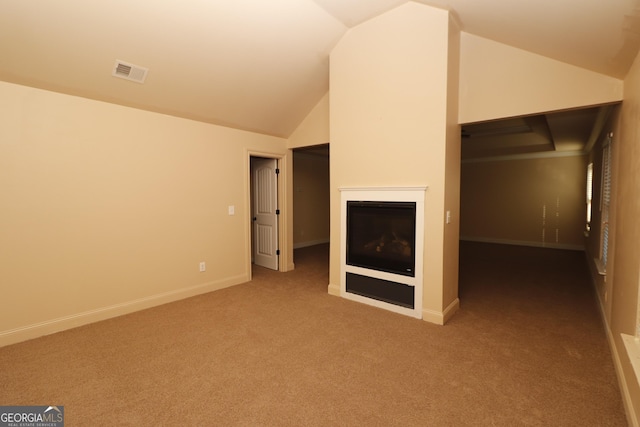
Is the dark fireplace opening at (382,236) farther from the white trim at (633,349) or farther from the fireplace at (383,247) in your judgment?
the white trim at (633,349)

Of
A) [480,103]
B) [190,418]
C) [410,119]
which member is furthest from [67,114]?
[480,103]

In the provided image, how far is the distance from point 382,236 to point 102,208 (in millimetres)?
3179

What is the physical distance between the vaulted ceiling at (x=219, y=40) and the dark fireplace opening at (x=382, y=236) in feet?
6.09

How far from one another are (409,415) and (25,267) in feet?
11.7

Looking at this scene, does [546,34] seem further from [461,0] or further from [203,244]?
[203,244]

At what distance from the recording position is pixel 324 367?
2.37 metres

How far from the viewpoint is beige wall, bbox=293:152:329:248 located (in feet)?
25.0

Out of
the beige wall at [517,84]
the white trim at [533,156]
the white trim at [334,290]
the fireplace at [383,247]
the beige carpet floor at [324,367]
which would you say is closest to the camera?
the beige carpet floor at [324,367]

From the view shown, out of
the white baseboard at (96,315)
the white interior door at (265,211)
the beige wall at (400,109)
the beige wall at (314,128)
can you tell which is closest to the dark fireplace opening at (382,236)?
the beige wall at (400,109)

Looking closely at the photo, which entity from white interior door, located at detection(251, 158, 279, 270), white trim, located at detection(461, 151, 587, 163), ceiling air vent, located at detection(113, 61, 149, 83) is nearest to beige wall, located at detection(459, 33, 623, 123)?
white interior door, located at detection(251, 158, 279, 270)

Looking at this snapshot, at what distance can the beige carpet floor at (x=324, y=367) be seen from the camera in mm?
1874

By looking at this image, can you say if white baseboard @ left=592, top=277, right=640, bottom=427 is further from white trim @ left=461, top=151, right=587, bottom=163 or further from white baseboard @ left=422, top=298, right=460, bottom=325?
white trim @ left=461, top=151, right=587, bottom=163

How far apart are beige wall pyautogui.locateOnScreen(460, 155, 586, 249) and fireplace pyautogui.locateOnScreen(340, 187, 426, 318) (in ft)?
19.9

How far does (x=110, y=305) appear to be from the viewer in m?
3.35
